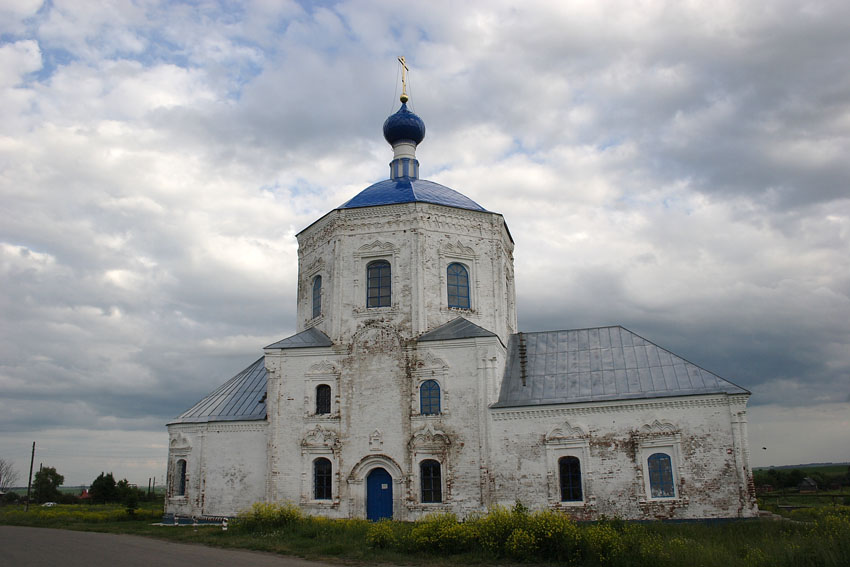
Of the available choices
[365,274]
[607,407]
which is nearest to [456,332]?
[365,274]

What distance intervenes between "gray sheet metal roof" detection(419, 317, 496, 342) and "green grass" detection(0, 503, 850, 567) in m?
5.73

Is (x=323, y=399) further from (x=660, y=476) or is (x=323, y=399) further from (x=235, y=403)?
(x=660, y=476)

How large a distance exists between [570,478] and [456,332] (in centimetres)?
524

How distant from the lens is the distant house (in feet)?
126

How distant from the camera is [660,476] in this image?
17594 millimetres

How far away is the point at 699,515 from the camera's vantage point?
17.0m

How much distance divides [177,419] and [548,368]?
1271cm

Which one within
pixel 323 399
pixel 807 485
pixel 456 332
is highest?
pixel 456 332

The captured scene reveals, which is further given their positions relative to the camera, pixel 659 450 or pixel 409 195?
pixel 409 195

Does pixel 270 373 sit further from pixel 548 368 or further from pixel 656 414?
pixel 656 414

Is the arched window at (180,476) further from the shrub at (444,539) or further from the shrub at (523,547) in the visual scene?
the shrub at (523,547)

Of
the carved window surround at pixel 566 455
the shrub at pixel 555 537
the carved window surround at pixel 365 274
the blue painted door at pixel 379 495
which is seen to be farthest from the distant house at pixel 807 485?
the shrub at pixel 555 537

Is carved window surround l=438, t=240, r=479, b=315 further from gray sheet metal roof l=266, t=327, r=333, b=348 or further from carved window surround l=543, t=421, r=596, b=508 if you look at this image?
carved window surround l=543, t=421, r=596, b=508

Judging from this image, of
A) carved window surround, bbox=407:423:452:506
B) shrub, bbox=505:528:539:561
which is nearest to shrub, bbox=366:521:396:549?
shrub, bbox=505:528:539:561
